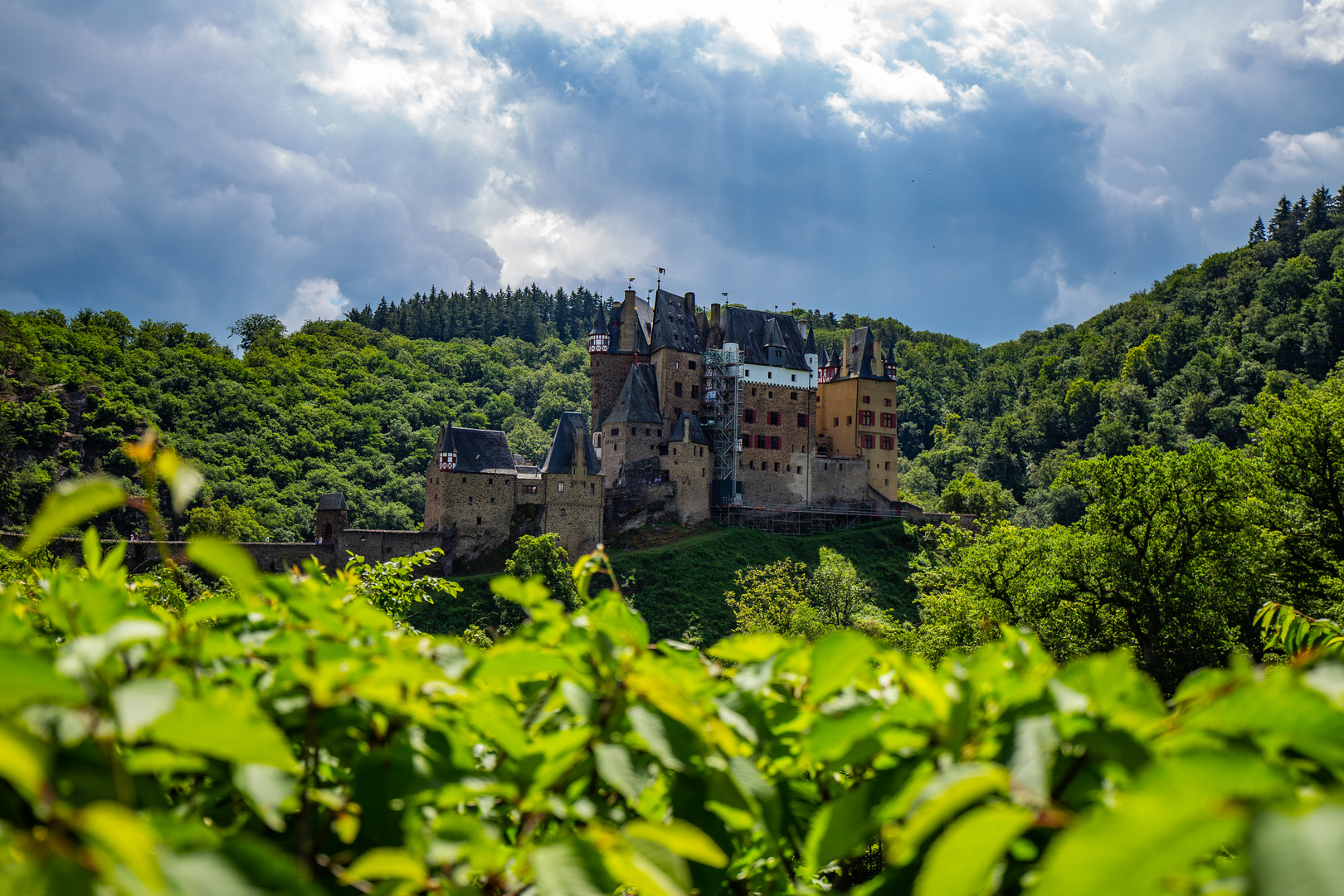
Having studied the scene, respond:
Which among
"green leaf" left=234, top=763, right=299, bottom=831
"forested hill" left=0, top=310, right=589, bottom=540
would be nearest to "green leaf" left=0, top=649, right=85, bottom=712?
"green leaf" left=234, top=763, right=299, bottom=831

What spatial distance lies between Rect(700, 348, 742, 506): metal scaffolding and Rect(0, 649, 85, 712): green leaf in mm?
58530

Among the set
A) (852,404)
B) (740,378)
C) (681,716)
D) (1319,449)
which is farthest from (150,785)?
(852,404)

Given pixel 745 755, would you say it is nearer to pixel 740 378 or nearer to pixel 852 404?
pixel 740 378

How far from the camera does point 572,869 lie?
134cm

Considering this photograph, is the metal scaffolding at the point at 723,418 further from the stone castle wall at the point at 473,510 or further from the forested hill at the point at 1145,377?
the forested hill at the point at 1145,377

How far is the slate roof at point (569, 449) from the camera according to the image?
175ft

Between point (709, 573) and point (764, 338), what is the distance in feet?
72.0

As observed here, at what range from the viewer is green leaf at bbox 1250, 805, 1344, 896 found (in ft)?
2.76

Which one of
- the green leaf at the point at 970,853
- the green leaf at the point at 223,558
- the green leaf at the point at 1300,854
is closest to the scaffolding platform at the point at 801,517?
the green leaf at the point at 223,558

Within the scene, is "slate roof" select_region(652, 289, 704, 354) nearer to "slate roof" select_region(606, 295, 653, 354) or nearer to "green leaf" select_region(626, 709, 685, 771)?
"slate roof" select_region(606, 295, 653, 354)

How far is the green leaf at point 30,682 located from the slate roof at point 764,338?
2464 inches

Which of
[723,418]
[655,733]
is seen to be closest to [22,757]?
[655,733]

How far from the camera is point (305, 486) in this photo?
7919cm

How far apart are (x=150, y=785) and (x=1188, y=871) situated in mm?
1598
